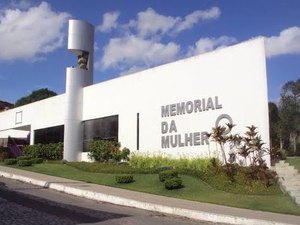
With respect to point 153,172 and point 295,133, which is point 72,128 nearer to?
point 153,172

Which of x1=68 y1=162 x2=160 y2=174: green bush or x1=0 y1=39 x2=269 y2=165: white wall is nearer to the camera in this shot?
x1=0 y1=39 x2=269 y2=165: white wall

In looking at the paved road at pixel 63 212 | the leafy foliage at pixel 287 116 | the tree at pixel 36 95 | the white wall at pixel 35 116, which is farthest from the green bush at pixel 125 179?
the tree at pixel 36 95

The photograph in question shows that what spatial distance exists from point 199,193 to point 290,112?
1385 inches

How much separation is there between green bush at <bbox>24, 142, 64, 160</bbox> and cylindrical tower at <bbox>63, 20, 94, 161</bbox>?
1768 millimetres

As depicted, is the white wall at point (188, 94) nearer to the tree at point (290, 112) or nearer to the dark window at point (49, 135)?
the dark window at point (49, 135)

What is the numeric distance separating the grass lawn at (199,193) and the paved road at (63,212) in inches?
100

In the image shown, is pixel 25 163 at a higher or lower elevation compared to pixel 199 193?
higher

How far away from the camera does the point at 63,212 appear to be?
12.3 m

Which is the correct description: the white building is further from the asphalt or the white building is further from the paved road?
the paved road

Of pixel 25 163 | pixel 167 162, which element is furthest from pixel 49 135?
pixel 167 162

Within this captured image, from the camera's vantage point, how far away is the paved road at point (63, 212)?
10.7 m

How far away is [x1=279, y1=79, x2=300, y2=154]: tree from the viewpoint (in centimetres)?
4850

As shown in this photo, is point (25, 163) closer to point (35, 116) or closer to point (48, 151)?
point (48, 151)

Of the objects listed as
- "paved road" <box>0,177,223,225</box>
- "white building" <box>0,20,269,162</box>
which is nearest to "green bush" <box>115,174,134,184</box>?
"paved road" <box>0,177,223,225</box>
